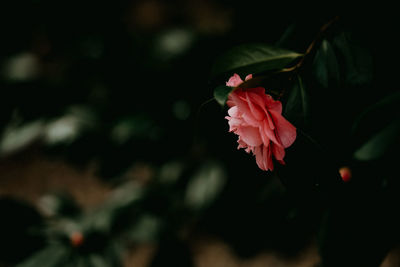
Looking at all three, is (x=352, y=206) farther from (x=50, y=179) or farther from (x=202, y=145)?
(x=50, y=179)

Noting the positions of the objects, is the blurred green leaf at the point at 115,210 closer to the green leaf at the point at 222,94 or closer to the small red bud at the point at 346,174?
the small red bud at the point at 346,174

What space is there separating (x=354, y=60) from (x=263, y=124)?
289 millimetres

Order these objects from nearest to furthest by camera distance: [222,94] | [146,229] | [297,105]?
[222,94], [297,105], [146,229]

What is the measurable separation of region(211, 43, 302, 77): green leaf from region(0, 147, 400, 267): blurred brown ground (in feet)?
4.13

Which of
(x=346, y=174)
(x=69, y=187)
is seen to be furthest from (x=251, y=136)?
(x=69, y=187)

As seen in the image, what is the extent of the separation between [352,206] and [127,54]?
3.23 feet

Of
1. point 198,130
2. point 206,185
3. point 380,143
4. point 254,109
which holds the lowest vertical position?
point 206,185

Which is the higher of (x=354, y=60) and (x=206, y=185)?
(x=354, y=60)

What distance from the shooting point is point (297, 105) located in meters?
0.52

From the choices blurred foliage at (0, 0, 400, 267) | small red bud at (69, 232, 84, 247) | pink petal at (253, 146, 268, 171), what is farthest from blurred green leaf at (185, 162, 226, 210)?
pink petal at (253, 146, 268, 171)

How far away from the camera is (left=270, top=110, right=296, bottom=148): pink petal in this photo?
16.0 inches

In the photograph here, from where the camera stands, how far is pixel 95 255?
1.17 metres

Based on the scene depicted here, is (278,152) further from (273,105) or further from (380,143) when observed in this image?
(380,143)

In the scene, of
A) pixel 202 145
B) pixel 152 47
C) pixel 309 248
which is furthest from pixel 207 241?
pixel 152 47
